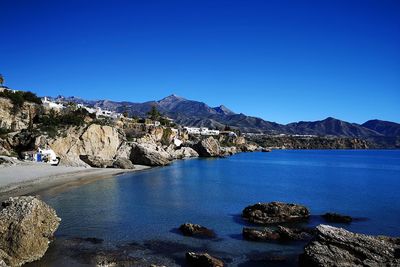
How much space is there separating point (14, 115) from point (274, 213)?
51409 millimetres

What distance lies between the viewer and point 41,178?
39281 millimetres

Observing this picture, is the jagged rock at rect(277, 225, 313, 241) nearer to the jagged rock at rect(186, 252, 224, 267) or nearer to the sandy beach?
the jagged rock at rect(186, 252, 224, 267)

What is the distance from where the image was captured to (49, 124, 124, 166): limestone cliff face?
5728cm

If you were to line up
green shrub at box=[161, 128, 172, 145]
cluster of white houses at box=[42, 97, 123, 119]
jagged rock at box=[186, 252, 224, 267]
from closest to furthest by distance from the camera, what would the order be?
jagged rock at box=[186, 252, 224, 267]
cluster of white houses at box=[42, 97, 123, 119]
green shrub at box=[161, 128, 172, 145]

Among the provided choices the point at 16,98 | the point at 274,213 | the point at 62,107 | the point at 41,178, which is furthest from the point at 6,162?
the point at 62,107

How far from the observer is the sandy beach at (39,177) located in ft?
107

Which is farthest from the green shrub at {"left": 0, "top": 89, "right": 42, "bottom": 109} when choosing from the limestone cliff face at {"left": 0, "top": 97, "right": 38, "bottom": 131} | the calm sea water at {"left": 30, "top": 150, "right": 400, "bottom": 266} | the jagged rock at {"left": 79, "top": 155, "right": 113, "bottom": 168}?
the calm sea water at {"left": 30, "top": 150, "right": 400, "bottom": 266}

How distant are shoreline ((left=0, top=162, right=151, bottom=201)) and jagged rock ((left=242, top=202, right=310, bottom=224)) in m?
18.3

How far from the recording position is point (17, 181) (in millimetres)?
35375

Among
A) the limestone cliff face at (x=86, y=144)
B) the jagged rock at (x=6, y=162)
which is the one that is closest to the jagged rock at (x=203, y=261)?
the jagged rock at (x=6, y=162)

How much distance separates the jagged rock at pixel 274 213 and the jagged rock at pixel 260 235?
3.35m

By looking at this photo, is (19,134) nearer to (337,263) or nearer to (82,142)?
(82,142)

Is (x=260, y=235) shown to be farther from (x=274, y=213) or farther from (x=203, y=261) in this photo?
(x=203, y=261)

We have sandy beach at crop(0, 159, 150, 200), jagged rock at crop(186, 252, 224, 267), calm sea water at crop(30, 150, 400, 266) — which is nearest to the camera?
jagged rock at crop(186, 252, 224, 267)
